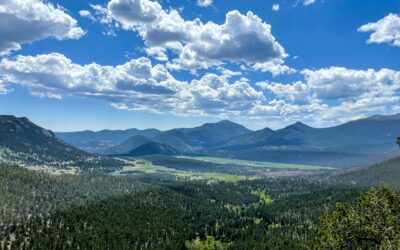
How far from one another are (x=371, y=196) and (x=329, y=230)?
298 inches

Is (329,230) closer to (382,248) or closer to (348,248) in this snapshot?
(348,248)

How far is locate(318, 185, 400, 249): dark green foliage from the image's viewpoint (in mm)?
32875

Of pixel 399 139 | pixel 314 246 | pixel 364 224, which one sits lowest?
pixel 314 246

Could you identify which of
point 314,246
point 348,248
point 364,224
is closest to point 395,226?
point 364,224

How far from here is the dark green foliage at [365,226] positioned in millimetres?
32875

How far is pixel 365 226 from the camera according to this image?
33812 mm

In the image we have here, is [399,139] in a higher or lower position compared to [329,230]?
higher

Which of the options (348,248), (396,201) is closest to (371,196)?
(396,201)

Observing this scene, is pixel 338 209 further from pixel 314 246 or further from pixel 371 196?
pixel 314 246

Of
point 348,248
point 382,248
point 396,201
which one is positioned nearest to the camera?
point 382,248

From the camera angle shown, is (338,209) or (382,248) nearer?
(382,248)

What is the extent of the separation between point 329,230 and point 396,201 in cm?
917

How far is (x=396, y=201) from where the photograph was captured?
38.4m

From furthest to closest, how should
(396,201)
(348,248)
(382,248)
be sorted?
(396,201), (348,248), (382,248)
